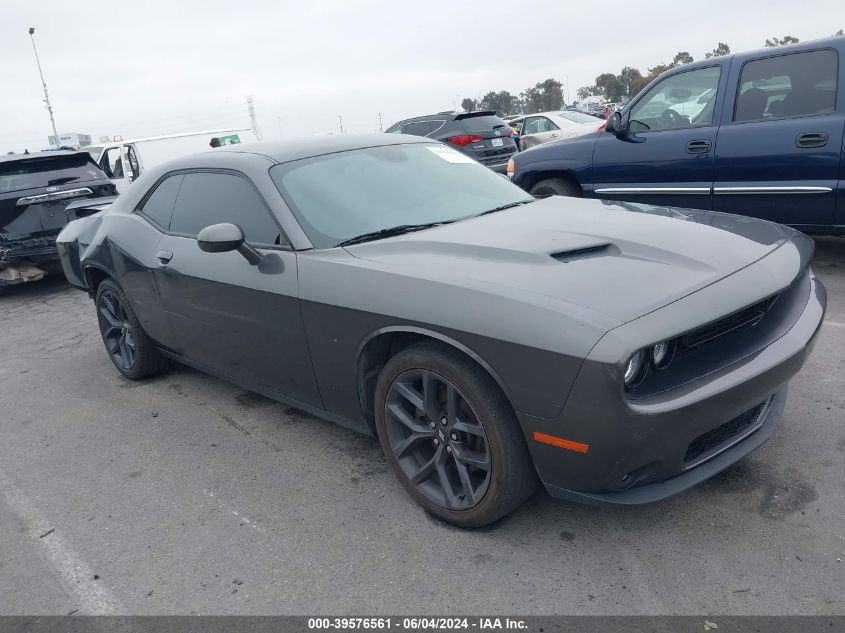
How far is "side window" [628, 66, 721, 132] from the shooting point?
5.82 meters

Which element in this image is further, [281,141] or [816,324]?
[281,141]

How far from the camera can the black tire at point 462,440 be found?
2406mm

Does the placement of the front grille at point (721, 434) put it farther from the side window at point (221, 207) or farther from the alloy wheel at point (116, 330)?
the alloy wheel at point (116, 330)

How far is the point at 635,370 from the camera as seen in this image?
221 centimetres

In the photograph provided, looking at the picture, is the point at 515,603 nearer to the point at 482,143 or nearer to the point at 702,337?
the point at 702,337

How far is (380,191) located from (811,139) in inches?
145

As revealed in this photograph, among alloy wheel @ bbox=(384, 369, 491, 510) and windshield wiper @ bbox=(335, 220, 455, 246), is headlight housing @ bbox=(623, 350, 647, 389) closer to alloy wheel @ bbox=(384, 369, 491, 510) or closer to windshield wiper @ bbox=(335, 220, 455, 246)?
alloy wheel @ bbox=(384, 369, 491, 510)

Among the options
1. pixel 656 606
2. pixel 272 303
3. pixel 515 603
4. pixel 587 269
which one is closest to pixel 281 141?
pixel 272 303

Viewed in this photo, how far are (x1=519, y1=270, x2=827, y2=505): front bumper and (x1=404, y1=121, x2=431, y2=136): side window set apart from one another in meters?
11.9

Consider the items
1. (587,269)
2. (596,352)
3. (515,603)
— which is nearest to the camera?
(596,352)

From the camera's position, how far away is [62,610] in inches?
99.2

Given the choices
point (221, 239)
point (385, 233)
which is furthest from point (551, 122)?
point (221, 239)

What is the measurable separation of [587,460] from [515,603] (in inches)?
21.7

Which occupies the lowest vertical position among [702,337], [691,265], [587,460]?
[587,460]
